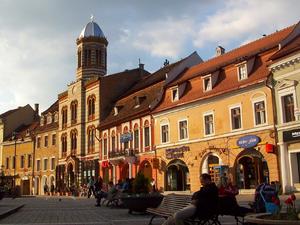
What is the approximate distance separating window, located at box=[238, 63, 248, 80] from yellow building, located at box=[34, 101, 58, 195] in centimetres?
3620

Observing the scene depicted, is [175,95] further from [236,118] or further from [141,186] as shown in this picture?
[141,186]

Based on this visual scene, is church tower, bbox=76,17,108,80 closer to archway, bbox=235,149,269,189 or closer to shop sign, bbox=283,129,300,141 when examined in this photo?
archway, bbox=235,149,269,189

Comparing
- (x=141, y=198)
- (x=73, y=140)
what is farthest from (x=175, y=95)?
(x=73, y=140)

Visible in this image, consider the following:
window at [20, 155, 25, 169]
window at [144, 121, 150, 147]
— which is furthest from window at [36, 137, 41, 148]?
window at [144, 121, 150, 147]

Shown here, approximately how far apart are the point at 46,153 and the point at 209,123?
3562 cm

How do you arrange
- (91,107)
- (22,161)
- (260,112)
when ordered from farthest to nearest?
(22,161), (91,107), (260,112)

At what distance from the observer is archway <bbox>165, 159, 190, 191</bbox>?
121ft

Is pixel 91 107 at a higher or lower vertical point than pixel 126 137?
higher

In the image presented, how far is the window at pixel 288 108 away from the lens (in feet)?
90.2

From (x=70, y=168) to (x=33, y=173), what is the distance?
40.0ft

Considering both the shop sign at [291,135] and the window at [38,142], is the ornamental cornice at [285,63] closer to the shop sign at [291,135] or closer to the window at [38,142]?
the shop sign at [291,135]

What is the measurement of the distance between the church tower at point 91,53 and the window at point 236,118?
30.0 m

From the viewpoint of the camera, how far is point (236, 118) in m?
31.7

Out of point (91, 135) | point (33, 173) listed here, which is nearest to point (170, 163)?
point (91, 135)
